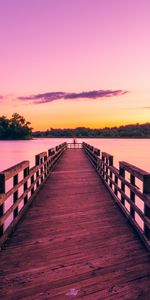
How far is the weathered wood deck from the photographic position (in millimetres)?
3227

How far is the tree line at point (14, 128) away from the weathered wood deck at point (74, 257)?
17058 cm

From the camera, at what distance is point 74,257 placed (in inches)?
162

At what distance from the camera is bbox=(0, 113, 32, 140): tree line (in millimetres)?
174000

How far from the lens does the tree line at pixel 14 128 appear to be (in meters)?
174

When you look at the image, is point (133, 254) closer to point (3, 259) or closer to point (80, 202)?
point (3, 259)

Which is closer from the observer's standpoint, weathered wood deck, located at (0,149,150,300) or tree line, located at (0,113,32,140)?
weathered wood deck, located at (0,149,150,300)

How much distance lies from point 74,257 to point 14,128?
179807mm

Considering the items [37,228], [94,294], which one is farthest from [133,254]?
[37,228]

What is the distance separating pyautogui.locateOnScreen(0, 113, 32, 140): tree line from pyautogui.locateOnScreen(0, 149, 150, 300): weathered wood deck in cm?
17058

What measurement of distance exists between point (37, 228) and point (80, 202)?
237cm

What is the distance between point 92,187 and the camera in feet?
32.9

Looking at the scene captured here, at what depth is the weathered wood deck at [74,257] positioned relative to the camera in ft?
10.6

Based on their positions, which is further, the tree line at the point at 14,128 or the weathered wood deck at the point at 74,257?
the tree line at the point at 14,128

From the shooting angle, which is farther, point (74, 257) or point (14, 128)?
point (14, 128)
